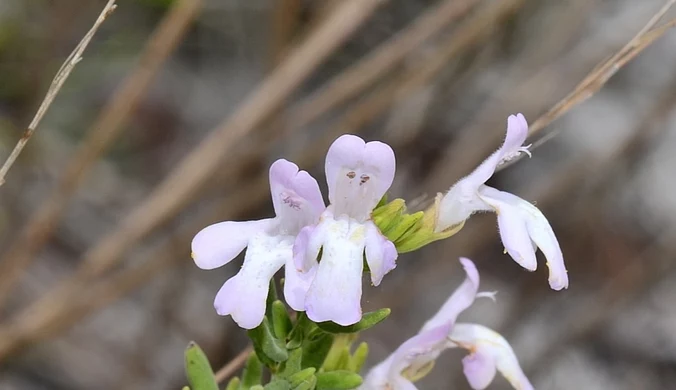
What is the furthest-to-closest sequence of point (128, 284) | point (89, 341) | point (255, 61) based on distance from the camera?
1. point (255, 61)
2. point (89, 341)
3. point (128, 284)

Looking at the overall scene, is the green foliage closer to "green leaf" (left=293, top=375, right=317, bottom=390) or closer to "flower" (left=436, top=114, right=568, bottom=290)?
"flower" (left=436, top=114, right=568, bottom=290)

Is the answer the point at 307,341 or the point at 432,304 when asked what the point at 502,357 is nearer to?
the point at 307,341

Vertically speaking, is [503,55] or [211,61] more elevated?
[211,61]

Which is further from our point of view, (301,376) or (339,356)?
(339,356)

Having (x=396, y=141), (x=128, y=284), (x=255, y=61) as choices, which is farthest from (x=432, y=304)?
(x=128, y=284)

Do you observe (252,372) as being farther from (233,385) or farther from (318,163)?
(318,163)

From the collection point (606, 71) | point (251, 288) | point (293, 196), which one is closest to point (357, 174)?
point (293, 196)

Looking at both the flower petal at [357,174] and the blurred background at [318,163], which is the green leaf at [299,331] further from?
the blurred background at [318,163]
